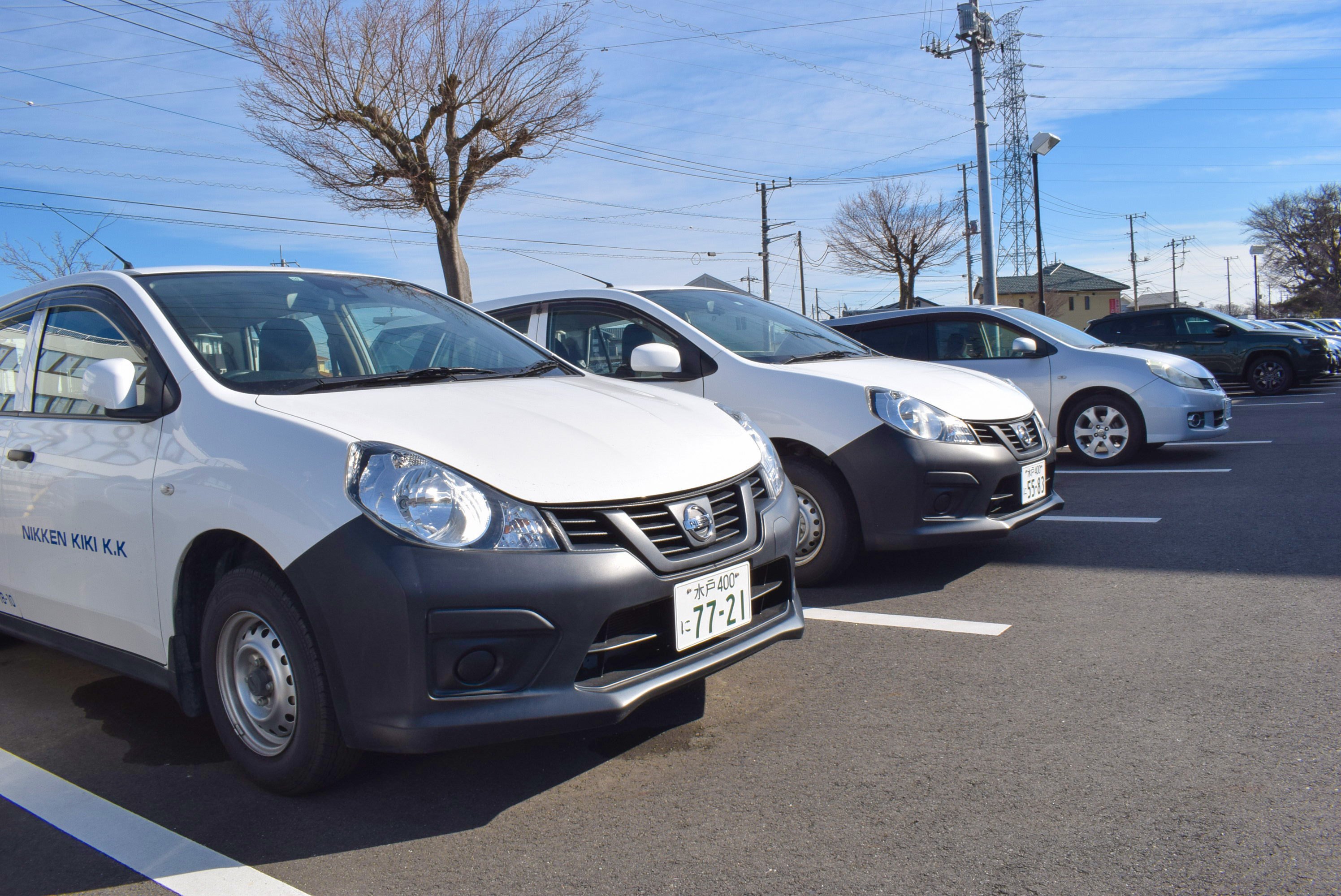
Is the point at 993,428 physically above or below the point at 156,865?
above

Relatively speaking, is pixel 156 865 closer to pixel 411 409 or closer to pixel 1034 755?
pixel 411 409

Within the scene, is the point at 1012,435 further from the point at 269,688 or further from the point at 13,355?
the point at 13,355

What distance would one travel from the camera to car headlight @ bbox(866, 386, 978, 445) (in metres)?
4.27

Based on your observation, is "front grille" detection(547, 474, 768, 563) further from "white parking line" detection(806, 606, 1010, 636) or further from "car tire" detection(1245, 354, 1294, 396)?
"car tire" detection(1245, 354, 1294, 396)

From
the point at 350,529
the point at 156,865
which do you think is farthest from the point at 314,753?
the point at 350,529

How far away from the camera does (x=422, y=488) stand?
2.33 m

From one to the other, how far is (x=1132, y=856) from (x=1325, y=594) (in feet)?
8.38

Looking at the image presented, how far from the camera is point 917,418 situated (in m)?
4.30

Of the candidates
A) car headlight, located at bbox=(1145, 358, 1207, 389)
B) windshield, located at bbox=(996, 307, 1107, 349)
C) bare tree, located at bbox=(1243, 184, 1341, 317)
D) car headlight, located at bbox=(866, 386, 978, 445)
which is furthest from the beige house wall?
car headlight, located at bbox=(866, 386, 978, 445)

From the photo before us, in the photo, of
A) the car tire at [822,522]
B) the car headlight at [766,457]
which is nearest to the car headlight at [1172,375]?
the car tire at [822,522]

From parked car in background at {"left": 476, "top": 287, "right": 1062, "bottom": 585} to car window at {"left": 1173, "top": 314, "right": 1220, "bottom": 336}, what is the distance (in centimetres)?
1146

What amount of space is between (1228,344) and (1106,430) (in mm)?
9115

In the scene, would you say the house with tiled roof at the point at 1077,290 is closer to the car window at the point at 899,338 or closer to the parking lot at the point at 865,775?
the car window at the point at 899,338

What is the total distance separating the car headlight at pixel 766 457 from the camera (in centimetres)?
303
